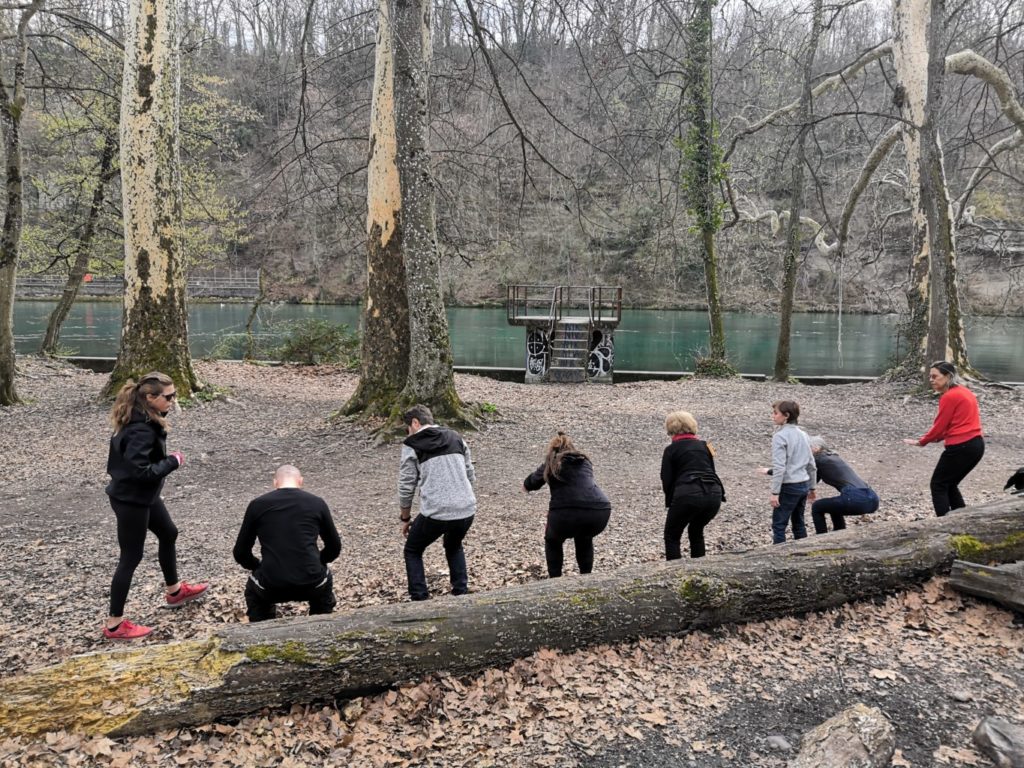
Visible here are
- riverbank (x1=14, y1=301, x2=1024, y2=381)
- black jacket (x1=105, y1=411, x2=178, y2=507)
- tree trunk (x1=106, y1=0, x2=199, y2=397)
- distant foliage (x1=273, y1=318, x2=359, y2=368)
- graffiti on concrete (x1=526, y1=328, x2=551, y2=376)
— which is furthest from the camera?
riverbank (x1=14, y1=301, x2=1024, y2=381)

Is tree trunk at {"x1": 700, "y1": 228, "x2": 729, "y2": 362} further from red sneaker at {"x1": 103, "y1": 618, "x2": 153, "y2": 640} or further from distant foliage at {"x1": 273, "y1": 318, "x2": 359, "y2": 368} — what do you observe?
red sneaker at {"x1": 103, "y1": 618, "x2": 153, "y2": 640}

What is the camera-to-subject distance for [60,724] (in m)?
2.82

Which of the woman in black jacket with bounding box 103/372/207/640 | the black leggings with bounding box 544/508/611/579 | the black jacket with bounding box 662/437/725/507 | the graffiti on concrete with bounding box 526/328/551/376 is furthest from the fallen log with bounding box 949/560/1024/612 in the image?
the graffiti on concrete with bounding box 526/328/551/376

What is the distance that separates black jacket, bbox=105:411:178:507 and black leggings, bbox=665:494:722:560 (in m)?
3.08

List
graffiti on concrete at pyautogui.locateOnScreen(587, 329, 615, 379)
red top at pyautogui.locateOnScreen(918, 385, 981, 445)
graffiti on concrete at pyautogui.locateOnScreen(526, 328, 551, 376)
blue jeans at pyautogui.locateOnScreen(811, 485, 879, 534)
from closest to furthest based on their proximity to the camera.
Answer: blue jeans at pyautogui.locateOnScreen(811, 485, 879, 534) → red top at pyautogui.locateOnScreen(918, 385, 981, 445) → graffiti on concrete at pyautogui.locateOnScreen(587, 329, 615, 379) → graffiti on concrete at pyautogui.locateOnScreen(526, 328, 551, 376)

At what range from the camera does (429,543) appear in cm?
412

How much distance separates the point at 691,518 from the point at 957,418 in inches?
96.8

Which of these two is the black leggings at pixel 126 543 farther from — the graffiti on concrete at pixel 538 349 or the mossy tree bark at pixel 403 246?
the graffiti on concrete at pixel 538 349

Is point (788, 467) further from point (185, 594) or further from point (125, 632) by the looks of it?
point (125, 632)

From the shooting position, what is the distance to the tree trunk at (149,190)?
10.0 m

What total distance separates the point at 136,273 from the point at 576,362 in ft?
35.7

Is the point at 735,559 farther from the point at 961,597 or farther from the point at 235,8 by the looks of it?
the point at 235,8

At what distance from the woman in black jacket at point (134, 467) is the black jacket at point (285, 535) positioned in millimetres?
611

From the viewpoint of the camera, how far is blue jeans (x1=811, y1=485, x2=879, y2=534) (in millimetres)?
4996
